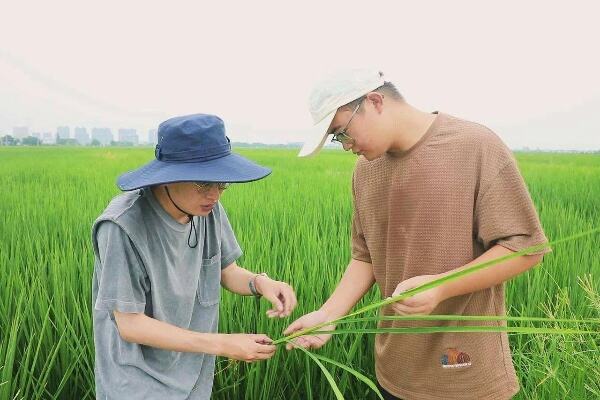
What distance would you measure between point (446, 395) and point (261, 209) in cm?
260

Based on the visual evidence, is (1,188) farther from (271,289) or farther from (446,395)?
(446,395)

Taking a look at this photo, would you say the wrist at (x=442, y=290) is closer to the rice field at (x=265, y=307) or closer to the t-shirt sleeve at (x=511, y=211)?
the t-shirt sleeve at (x=511, y=211)

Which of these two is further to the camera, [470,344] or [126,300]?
[470,344]

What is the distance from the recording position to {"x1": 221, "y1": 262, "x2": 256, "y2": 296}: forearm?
1.40 m

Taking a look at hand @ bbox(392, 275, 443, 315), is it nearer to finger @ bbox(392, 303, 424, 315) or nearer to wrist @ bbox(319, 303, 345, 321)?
finger @ bbox(392, 303, 424, 315)

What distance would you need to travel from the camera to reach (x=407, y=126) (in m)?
1.20

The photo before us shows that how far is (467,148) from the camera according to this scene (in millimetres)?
1171

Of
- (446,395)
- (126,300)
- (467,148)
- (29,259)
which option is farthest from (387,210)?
(29,259)

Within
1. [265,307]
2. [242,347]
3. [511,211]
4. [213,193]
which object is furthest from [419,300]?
[265,307]


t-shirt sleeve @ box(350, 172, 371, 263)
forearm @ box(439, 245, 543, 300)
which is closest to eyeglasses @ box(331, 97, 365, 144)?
t-shirt sleeve @ box(350, 172, 371, 263)

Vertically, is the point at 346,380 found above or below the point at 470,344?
below

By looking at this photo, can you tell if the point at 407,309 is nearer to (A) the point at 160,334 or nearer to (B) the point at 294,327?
(B) the point at 294,327

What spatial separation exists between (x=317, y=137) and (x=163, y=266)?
0.44 metres

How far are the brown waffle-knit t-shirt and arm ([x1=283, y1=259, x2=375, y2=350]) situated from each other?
0.33 ft
